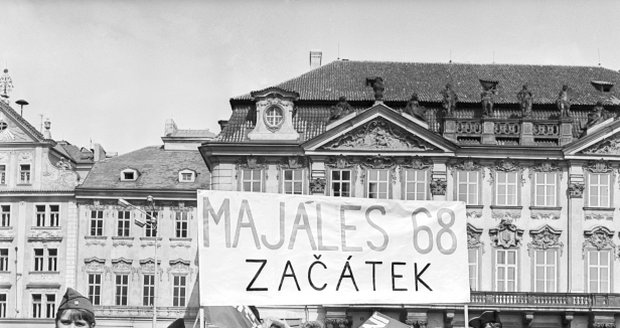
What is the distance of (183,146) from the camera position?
66.4 meters

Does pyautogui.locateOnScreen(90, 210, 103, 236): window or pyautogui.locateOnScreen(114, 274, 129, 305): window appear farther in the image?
pyautogui.locateOnScreen(90, 210, 103, 236): window

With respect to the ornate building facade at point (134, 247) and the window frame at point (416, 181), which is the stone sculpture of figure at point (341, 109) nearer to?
the window frame at point (416, 181)

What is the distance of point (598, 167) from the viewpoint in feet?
163

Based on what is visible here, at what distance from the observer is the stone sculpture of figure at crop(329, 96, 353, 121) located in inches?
1951

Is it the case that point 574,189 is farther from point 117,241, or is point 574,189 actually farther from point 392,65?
point 117,241

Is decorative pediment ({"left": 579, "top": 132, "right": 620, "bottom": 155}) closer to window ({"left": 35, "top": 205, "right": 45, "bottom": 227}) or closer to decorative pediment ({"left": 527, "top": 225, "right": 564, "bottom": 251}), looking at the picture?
decorative pediment ({"left": 527, "top": 225, "right": 564, "bottom": 251})

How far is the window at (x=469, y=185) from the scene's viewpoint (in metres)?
50.3

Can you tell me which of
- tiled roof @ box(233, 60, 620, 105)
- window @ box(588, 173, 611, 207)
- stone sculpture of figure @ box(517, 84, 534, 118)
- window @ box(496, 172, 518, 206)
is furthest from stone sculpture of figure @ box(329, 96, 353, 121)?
window @ box(588, 173, 611, 207)

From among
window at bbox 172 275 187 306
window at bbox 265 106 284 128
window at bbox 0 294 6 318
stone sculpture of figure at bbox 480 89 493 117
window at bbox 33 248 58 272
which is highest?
stone sculpture of figure at bbox 480 89 493 117

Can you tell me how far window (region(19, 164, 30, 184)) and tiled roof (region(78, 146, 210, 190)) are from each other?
7.97 feet

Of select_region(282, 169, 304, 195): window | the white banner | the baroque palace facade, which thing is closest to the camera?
the white banner

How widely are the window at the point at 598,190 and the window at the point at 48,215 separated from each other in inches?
936

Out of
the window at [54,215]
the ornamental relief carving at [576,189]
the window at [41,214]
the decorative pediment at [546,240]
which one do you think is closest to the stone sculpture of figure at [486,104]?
the ornamental relief carving at [576,189]

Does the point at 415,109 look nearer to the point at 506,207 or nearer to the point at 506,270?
the point at 506,207
